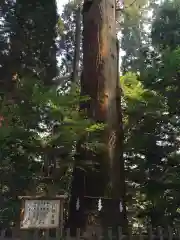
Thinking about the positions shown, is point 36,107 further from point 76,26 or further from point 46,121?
point 76,26

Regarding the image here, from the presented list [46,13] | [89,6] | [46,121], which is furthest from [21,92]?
[46,13]

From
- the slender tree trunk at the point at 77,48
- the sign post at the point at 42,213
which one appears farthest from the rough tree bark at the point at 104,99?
the slender tree trunk at the point at 77,48

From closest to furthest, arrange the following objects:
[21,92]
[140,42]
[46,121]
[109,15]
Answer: [46,121] → [109,15] → [21,92] → [140,42]

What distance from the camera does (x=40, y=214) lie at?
4.44 meters

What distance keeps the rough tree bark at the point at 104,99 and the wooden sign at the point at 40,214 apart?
3.25 ft

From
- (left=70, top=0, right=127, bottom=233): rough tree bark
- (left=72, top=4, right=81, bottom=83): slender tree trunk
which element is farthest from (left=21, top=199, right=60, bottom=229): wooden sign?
(left=72, top=4, right=81, bottom=83): slender tree trunk

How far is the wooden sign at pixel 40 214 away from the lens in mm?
4395

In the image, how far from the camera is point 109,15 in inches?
279

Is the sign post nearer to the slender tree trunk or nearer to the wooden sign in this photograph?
the wooden sign

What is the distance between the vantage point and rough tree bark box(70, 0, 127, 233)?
5547 mm

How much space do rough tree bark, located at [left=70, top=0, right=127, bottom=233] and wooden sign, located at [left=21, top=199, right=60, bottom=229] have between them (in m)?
0.99

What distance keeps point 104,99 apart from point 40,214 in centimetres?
255

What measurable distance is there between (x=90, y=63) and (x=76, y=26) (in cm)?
956

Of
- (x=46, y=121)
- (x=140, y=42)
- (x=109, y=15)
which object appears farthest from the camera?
(x=140, y=42)
